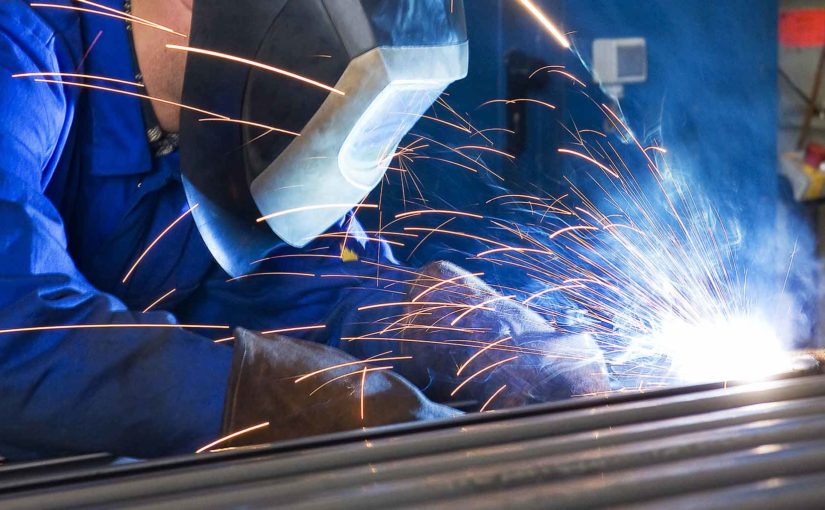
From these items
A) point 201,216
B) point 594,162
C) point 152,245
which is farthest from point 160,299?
point 594,162

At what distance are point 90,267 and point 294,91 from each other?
0.52m

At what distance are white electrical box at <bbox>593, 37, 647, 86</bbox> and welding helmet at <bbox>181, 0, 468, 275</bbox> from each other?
3.40ft

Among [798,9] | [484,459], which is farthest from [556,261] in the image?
[484,459]

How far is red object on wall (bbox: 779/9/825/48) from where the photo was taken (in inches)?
104

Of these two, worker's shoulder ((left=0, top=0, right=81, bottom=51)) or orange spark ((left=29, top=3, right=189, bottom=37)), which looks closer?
worker's shoulder ((left=0, top=0, right=81, bottom=51))

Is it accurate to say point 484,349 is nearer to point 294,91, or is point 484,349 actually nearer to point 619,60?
point 294,91

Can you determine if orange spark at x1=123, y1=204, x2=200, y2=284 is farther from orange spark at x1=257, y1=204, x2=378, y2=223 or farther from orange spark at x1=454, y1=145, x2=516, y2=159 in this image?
orange spark at x1=454, y1=145, x2=516, y2=159

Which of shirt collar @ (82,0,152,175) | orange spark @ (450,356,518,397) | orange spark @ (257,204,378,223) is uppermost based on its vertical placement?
shirt collar @ (82,0,152,175)

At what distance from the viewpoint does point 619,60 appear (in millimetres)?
2451

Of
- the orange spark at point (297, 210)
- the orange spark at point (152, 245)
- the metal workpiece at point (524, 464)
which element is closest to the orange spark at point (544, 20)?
the orange spark at point (297, 210)

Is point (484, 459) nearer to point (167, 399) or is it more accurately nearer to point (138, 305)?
point (167, 399)

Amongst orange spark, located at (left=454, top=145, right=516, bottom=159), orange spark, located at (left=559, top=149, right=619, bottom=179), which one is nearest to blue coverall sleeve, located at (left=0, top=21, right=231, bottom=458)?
orange spark, located at (left=454, top=145, right=516, bottom=159)

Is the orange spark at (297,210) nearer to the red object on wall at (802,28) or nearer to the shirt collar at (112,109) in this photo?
the shirt collar at (112,109)

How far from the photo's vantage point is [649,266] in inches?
82.9
